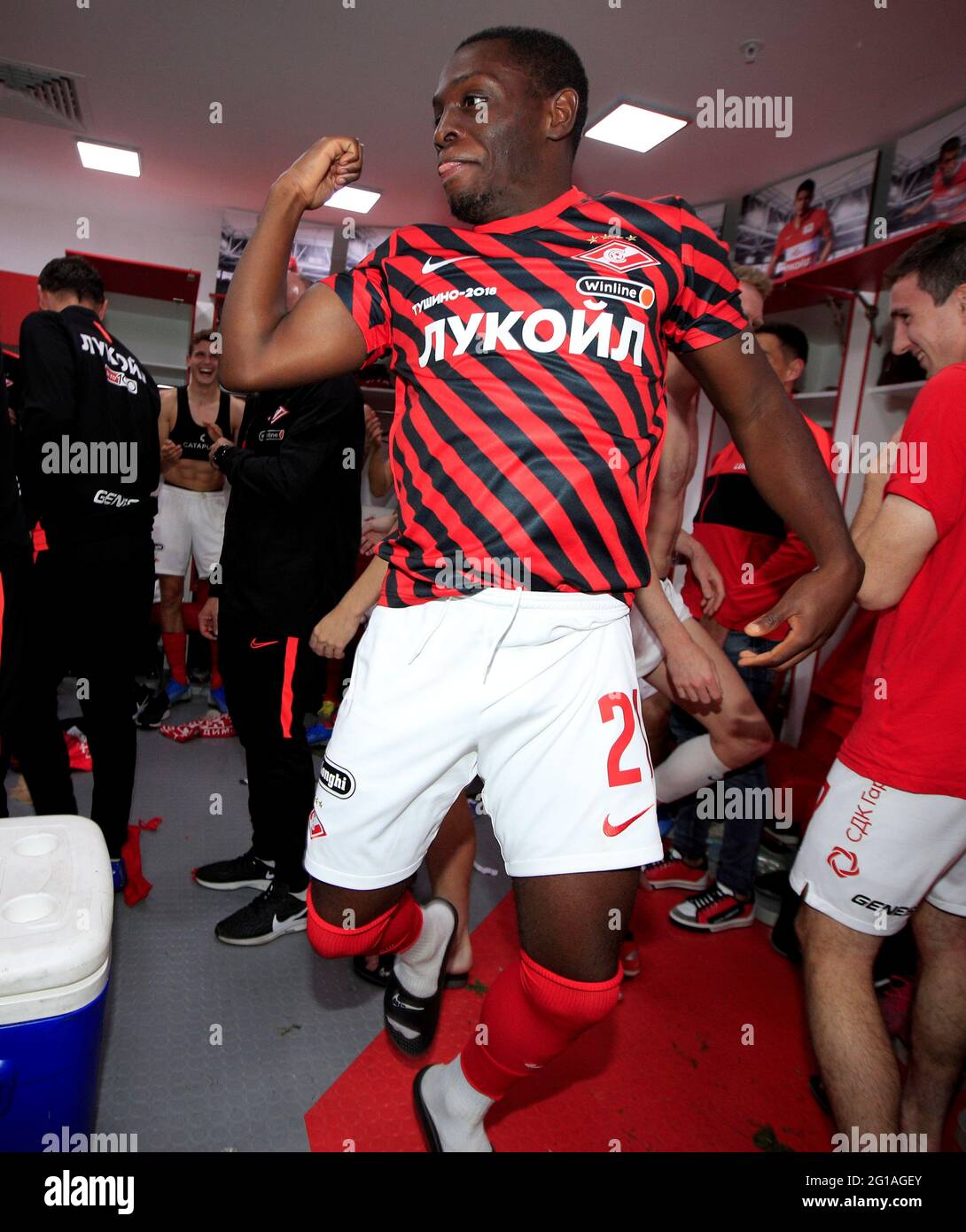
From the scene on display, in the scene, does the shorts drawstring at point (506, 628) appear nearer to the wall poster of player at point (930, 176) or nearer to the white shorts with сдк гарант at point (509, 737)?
the white shorts with сдк гарант at point (509, 737)

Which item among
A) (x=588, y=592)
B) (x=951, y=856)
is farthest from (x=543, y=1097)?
(x=588, y=592)

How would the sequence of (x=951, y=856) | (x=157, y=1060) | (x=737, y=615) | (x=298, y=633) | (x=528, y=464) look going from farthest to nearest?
1. (x=737, y=615)
2. (x=298, y=633)
3. (x=157, y=1060)
4. (x=951, y=856)
5. (x=528, y=464)

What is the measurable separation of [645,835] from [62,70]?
5.16 metres

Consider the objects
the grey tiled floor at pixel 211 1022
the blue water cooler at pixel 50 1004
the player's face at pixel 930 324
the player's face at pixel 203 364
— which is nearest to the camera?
the blue water cooler at pixel 50 1004

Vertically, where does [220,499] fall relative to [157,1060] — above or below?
above

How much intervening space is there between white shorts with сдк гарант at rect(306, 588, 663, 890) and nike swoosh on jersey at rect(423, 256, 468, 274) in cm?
51

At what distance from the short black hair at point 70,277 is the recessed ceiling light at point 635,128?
2871 mm

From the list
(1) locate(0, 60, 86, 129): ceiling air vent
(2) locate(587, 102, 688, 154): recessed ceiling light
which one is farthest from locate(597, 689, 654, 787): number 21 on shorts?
(1) locate(0, 60, 86, 129): ceiling air vent

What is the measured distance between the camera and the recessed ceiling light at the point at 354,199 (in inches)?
216

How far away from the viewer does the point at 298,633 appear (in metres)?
1.91

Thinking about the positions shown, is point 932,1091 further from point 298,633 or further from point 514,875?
point 298,633

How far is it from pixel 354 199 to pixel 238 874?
17.1 feet

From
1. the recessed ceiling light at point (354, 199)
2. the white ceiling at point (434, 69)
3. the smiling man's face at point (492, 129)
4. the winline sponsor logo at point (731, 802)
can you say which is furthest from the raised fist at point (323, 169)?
the recessed ceiling light at point (354, 199)

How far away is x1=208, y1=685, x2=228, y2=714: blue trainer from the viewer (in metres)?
3.84
